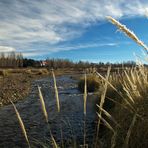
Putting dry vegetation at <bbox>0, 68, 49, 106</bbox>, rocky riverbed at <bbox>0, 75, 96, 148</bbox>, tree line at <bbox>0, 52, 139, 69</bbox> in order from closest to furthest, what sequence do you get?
→ rocky riverbed at <bbox>0, 75, 96, 148</bbox>
dry vegetation at <bbox>0, 68, 49, 106</bbox>
tree line at <bbox>0, 52, 139, 69</bbox>

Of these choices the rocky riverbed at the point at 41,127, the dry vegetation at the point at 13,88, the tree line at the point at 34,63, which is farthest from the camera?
the tree line at the point at 34,63

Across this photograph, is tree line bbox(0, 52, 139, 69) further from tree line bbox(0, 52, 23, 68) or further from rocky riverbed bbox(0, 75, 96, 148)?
rocky riverbed bbox(0, 75, 96, 148)

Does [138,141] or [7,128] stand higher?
[138,141]

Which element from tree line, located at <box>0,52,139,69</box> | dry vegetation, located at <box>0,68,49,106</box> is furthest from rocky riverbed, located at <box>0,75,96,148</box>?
tree line, located at <box>0,52,139,69</box>

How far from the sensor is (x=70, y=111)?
15.5m

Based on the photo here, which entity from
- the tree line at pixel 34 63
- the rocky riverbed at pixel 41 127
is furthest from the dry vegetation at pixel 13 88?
the tree line at pixel 34 63

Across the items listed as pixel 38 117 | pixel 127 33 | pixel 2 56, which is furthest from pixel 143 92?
pixel 2 56

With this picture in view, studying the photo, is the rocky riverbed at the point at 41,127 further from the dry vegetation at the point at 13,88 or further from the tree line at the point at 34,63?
the tree line at the point at 34,63

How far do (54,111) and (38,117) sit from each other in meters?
1.60

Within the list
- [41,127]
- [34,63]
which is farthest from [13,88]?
[34,63]

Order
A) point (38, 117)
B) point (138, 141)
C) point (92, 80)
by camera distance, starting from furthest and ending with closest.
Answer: point (92, 80)
point (38, 117)
point (138, 141)

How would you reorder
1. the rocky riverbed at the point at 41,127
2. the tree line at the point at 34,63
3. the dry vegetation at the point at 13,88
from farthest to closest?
the tree line at the point at 34,63 < the dry vegetation at the point at 13,88 < the rocky riverbed at the point at 41,127

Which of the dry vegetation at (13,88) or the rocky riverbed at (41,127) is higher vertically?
the rocky riverbed at (41,127)

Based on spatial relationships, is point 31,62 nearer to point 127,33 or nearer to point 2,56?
point 2,56
